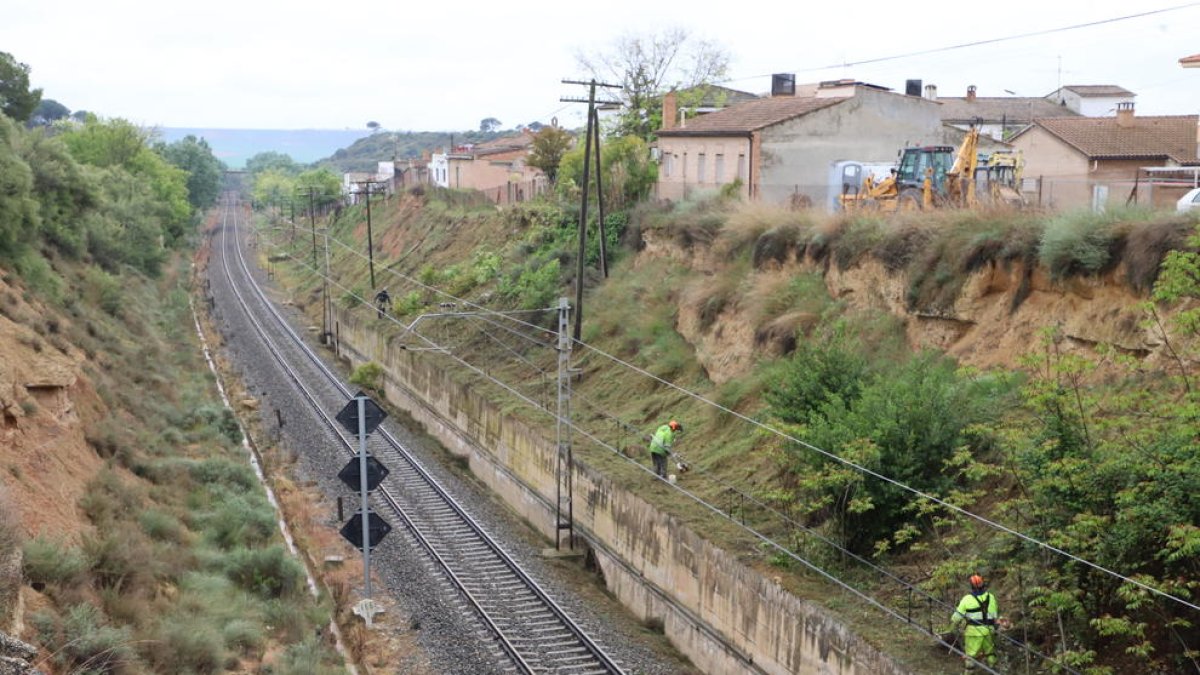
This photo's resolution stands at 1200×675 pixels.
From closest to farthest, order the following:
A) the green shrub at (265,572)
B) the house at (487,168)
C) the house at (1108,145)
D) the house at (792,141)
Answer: the green shrub at (265,572)
the house at (1108,145)
the house at (792,141)
the house at (487,168)

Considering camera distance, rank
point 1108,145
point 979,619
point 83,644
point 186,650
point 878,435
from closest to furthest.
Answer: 1. point 83,644
2. point 979,619
3. point 186,650
4. point 878,435
5. point 1108,145

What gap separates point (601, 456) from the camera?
28141 millimetres

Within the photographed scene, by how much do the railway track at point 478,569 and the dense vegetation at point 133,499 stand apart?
3.38m

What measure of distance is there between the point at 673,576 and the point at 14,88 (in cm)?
5405

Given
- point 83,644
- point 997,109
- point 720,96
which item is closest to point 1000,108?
point 997,109

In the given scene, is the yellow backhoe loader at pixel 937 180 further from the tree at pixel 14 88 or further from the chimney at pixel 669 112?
the tree at pixel 14 88

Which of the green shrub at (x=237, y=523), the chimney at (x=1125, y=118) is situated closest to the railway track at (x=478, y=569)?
the green shrub at (x=237, y=523)

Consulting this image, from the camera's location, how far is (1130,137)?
3872 cm

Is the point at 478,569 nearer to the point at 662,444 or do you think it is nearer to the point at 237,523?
the point at 662,444

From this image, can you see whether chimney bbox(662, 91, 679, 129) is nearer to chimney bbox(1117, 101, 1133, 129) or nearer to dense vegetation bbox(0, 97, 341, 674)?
chimney bbox(1117, 101, 1133, 129)

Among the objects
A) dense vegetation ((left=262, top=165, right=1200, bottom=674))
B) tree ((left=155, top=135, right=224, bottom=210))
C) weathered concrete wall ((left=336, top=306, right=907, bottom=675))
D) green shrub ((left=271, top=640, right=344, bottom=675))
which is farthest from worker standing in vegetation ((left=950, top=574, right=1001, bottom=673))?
tree ((left=155, top=135, right=224, bottom=210))

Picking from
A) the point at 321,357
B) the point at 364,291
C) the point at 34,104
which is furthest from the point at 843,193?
the point at 34,104

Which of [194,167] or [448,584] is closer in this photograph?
[448,584]

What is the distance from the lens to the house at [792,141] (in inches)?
1581
